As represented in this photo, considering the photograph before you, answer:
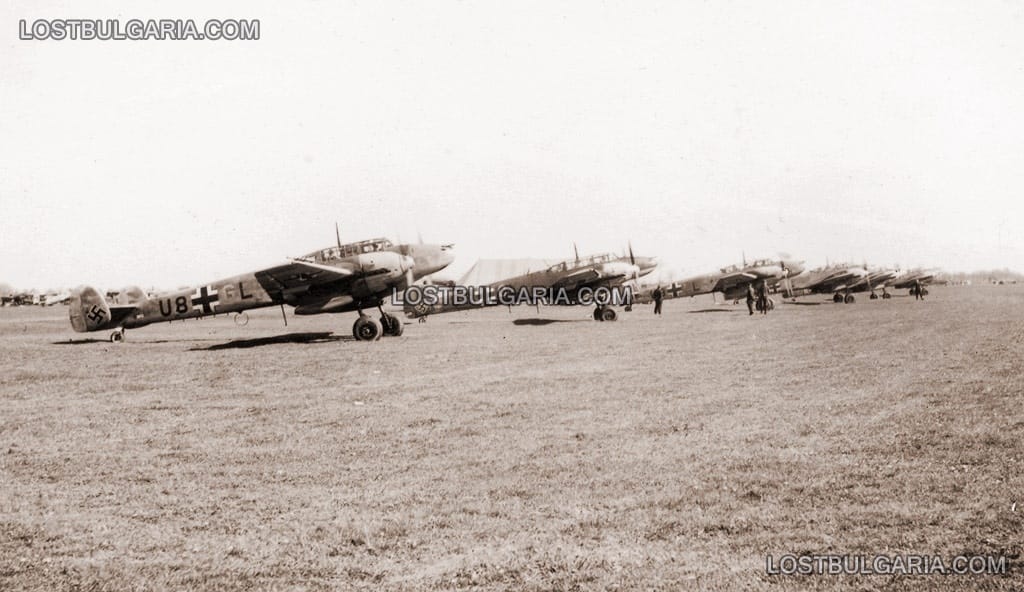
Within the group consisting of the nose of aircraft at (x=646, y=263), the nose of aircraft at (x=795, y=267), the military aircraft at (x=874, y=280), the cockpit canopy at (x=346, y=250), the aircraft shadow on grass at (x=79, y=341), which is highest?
the cockpit canopy at (x=346, y=250)

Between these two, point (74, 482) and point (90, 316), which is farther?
point (90, 316)

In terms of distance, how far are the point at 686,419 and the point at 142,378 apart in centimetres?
945

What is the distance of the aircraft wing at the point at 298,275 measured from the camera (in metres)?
17.1

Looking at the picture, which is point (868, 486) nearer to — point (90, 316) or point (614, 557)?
point (614, 557)

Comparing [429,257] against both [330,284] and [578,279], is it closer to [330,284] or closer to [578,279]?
[330,284]

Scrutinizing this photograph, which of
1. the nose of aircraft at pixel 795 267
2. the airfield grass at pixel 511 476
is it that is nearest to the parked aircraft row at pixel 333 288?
the airfield grass at pixel 511 476

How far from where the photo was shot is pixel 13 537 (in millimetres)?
4113

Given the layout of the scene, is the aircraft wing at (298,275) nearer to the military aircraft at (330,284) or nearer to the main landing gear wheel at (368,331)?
the military aircraft at (330,284)

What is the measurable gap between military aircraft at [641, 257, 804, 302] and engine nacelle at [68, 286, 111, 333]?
1036 inches

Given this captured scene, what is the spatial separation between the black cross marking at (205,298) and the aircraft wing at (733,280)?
2632cm

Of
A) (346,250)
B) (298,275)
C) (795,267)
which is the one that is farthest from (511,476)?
(795,267)

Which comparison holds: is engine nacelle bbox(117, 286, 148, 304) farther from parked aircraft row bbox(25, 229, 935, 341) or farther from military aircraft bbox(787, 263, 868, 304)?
military aircraft bbox(787, 263, 868, 304)

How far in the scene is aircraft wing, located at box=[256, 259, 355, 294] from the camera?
56.1 feet

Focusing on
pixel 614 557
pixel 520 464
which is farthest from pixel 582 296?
pixel 614 557
